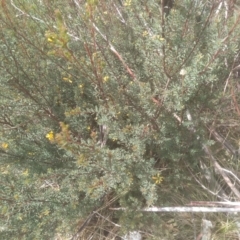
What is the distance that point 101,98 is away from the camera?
1.46m

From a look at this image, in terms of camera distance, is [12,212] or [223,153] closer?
[12,212]

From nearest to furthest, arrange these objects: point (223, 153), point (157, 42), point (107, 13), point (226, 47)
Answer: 1. point (157, 42)
2. point (226, 47)
3. point (107, 13)
4. point (223, 153)

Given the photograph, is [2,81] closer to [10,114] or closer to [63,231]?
[10,114]

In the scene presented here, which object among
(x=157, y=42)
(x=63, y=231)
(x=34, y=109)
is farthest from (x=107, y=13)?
(x=63, y=231)

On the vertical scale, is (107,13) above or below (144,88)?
above

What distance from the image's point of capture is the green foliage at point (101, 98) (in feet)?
4.41

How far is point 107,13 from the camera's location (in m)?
1.58

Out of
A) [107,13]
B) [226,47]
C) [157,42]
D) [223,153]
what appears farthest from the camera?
[223,153]

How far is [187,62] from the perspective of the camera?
1.40 metres

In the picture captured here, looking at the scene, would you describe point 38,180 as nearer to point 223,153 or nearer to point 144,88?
point 144,88

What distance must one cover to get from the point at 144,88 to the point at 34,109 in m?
0.53

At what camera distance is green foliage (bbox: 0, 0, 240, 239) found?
52.9 inches

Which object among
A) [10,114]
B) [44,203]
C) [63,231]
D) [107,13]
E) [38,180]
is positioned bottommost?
[63,231]

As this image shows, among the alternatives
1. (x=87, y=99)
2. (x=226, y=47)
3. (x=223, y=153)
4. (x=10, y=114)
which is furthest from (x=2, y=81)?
(x=223, y=153)
